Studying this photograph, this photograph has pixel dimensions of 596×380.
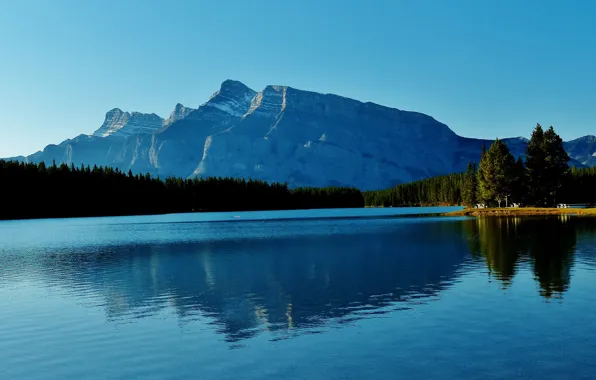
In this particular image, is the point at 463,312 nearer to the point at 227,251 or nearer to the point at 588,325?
the point at 588,325

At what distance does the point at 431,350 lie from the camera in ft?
70.6

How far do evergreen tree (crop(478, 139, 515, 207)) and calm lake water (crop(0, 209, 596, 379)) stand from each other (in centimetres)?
9623

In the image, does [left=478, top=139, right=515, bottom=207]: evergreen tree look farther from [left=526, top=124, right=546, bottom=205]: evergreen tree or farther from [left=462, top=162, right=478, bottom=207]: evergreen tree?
[left=462, top=162, right=478, bottom=207]: evergreen tree

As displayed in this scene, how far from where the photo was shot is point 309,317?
28.5 metres

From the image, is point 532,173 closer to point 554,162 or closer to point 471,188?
point 554,162

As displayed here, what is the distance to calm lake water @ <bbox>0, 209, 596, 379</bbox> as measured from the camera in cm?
2012

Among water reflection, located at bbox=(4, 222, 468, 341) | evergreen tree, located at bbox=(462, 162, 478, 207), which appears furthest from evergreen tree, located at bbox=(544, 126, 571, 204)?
water reflection, located at bbox=(4, 222, 468, 341)

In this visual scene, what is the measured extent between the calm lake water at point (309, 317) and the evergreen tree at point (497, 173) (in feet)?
316

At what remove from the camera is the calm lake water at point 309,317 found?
20.1 metres

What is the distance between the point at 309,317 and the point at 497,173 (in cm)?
13446

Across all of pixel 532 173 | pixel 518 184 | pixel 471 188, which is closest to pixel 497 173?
pixel 518 184

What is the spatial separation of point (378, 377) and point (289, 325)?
892 centimetres

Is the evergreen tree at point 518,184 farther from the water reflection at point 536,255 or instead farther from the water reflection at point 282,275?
the water reflection at point 282,275

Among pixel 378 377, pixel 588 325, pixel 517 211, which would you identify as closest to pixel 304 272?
pixel 588 325
